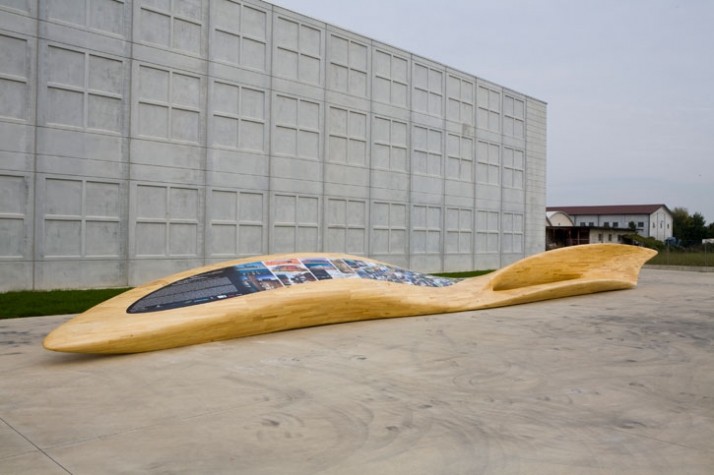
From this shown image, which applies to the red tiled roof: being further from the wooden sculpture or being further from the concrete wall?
the wooden sculpture

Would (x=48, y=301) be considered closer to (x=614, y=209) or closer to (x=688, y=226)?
(x=614, y=209)

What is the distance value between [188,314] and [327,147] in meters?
15.1

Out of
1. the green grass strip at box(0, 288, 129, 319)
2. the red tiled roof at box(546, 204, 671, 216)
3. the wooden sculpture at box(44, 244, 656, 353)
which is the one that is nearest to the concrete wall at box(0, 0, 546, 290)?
the green grass strip at box(0, 288, 129, 319)

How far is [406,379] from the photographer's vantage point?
6.46 metres

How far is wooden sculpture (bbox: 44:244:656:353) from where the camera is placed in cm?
778

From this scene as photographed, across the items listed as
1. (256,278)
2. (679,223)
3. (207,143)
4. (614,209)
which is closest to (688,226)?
(679,223)

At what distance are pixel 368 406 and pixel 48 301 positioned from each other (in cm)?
1085

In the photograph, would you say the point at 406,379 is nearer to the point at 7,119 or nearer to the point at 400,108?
the point at 7,119

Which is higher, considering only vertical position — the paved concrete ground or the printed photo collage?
the printed photo collage

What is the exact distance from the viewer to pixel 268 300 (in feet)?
30.9

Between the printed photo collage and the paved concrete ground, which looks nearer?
the paved concrete ground

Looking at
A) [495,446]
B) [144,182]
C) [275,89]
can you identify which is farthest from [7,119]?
[495,446]

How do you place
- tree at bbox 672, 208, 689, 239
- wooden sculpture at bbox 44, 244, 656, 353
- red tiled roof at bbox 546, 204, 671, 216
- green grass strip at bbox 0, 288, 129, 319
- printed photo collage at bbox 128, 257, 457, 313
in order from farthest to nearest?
tree at bbox 672, 208, 689, 239, red tiled roof at bbox 546, 204, 671, 216, green grass strip at bbox 0, 288, 129, 319, printed photo collage at bbox 128, 257, 457, 313, wooden sculpture at bbox 44, 244, 656, 353

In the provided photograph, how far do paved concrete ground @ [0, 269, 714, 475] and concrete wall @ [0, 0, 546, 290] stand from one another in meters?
7.80
